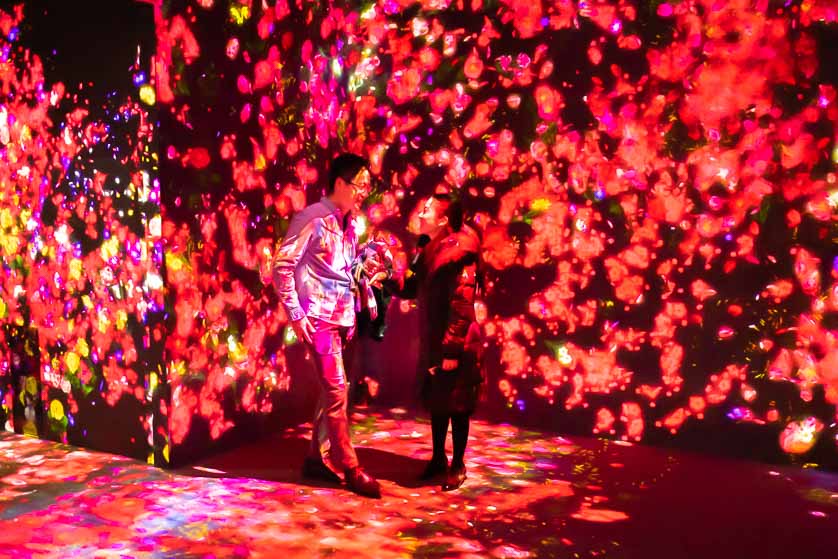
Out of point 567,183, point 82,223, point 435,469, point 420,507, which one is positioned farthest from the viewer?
point 567,183

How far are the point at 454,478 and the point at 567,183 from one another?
1719mm

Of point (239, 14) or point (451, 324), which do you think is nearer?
point (451, 324)

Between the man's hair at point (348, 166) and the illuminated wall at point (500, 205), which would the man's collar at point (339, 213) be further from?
the illuminated wall at point (500, 205)

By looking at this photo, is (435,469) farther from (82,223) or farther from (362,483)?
(82,223)

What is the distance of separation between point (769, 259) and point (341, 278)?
2.11 meters

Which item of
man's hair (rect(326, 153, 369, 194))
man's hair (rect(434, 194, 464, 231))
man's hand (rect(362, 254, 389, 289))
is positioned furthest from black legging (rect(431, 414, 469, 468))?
man's hair (rect(326, 153, 369, 194))

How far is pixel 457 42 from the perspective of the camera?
4.20 m

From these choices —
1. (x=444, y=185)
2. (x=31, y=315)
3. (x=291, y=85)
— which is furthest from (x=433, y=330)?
(x=31, y=315)

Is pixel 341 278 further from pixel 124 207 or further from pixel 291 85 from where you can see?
pixel 291 85

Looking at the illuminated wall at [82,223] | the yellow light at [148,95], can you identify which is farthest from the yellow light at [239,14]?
the yellow light at [148,95]

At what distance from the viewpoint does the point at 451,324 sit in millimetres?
3162

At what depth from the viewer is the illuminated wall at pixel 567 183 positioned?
3.47 metres

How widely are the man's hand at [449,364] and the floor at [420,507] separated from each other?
56 cm

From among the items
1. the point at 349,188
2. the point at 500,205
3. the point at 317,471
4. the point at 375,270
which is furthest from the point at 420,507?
the point at 500,205
